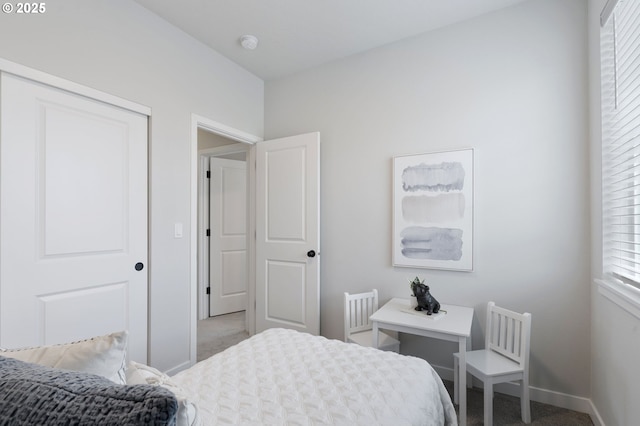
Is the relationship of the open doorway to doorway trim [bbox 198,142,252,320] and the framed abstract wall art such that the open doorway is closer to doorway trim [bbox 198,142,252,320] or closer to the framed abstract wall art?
doorway trim [bbox 198,142,252,320]

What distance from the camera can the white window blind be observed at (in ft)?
4.80

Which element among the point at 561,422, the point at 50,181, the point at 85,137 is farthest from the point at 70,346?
the point at 561,422

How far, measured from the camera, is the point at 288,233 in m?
3.12

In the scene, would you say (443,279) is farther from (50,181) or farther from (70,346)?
(50,181)

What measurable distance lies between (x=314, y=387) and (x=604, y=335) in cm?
175

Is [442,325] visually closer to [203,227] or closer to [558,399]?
[558,399]

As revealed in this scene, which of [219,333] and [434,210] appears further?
[219,333]

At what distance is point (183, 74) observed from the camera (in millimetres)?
2561

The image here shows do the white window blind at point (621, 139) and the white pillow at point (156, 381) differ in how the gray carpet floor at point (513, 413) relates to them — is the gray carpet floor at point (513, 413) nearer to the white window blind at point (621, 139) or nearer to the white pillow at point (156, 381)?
the white window blind at point (621, 139)

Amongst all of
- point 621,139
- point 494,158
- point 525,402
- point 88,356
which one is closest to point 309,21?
point 494,158

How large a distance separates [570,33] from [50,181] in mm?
3454

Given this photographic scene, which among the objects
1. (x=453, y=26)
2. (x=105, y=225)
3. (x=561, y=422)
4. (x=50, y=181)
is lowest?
(x=561, y=422)

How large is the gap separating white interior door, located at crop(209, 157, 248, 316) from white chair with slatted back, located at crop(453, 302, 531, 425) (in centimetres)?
311

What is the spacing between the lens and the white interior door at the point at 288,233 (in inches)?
117
